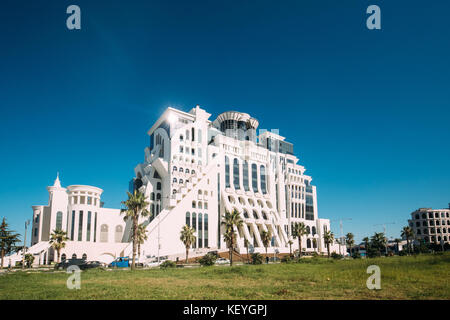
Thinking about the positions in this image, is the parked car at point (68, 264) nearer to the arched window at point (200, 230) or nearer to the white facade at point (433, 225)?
the arched window at point (200, 230)

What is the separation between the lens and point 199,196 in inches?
2982

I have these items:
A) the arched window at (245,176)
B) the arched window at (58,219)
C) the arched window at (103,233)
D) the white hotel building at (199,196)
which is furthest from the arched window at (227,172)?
the arched window at (58,219)

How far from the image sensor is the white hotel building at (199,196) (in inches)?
2653

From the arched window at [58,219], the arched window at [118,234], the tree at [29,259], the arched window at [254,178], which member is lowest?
the tree at [29,259]

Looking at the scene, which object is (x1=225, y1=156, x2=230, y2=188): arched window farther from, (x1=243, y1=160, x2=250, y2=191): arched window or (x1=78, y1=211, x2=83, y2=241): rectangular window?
(x1=78, y1=211, x2=83, y2=241): rectangular window

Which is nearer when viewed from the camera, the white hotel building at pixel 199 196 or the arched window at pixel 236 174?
the white hotel building at pixel 199 196

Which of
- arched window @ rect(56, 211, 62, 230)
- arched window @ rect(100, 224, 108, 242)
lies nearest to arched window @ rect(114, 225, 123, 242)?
arched window @ rect(100, 224, 108, 242)

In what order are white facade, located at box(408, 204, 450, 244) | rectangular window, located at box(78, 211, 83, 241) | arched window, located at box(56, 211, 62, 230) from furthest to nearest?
white facade, located at box(408, 204, 450, 244), arched window, located at box(56, 211, 62, 230), rectangular window, located at box(78, 211, 83, 241)

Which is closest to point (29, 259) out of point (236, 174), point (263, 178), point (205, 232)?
point (205, 232)

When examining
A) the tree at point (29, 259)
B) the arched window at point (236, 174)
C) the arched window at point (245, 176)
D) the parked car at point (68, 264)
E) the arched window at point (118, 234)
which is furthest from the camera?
the arched window at point (245, 176)

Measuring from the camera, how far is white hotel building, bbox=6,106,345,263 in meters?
67.4

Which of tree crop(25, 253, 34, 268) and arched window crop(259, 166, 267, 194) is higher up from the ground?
arched window crop(259, 166, 267, 194)

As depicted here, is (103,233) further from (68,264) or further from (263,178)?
(263,178)

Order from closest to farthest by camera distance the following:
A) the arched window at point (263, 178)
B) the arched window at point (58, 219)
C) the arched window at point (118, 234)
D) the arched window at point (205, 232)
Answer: the arched window at point (58, 219) → the arched window at point (205, 232) → the arched window at point (118, 234) → the arched window at point (263, 178)
